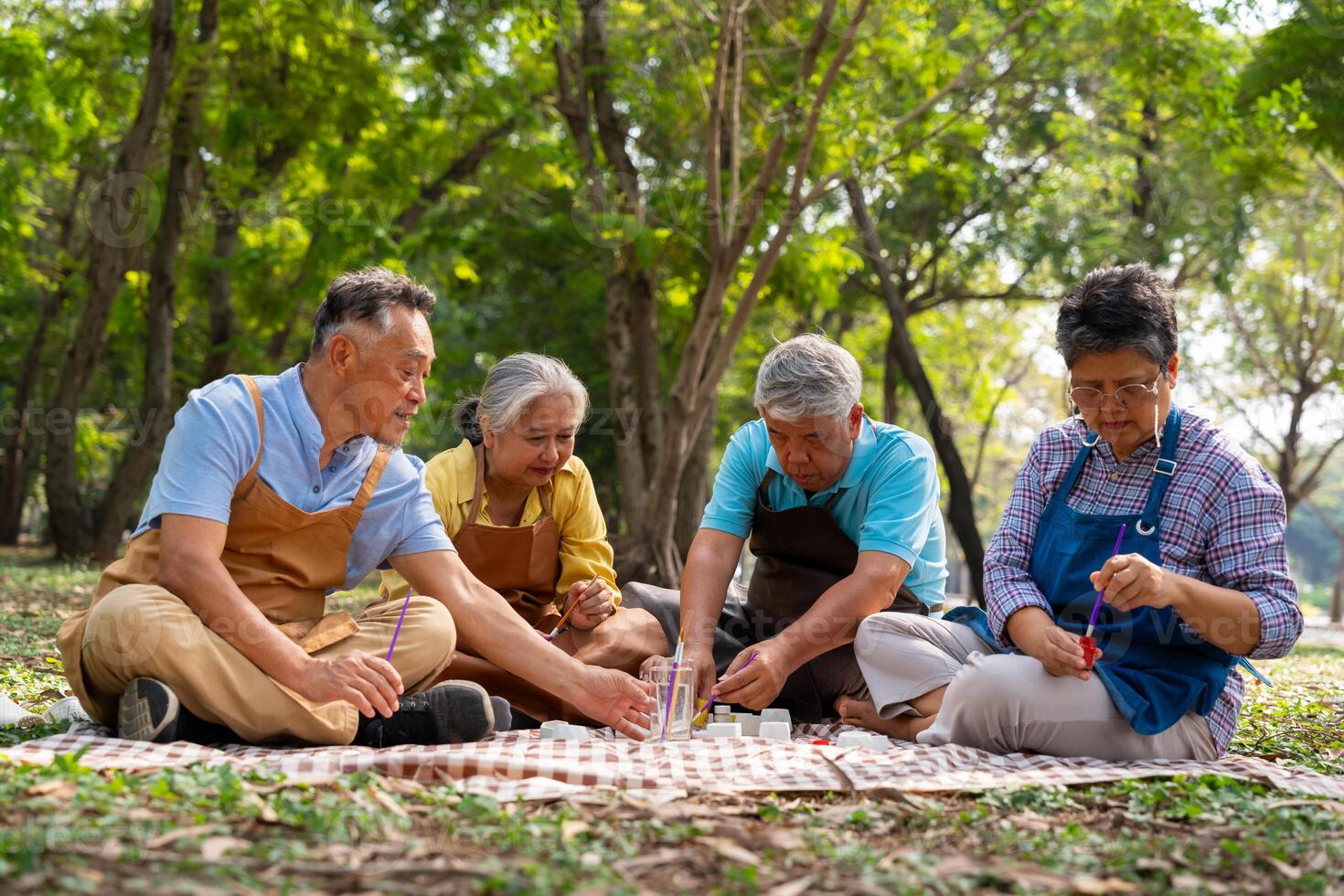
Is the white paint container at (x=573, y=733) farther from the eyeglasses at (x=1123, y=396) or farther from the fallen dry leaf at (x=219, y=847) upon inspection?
the eyeglasses at (x=1123, y=396)

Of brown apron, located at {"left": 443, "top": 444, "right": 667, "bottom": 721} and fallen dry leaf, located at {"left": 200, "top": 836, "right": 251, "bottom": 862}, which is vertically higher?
brown apron, located at {"left": 443, "top": 444, "right": 667, "bottom": 721}

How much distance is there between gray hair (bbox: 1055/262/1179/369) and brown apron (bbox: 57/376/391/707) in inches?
85.5

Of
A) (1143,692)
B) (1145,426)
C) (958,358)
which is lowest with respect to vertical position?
(1143,692)

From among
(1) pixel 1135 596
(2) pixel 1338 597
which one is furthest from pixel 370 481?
(2) pixel 1338 597

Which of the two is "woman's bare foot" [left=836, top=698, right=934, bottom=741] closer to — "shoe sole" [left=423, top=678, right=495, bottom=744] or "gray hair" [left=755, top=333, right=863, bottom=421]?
"gray hair" [left=755, top=333, right=863, bottom=421]

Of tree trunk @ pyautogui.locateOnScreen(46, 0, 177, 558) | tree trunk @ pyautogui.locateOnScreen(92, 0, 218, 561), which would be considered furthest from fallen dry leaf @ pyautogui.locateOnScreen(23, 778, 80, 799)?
tree trunk @ pyautogui.locateOnScreen(92, 0, 218, 561)

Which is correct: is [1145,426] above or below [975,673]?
above

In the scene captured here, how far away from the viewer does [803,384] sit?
436 cm

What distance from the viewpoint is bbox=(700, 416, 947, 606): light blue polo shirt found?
177 inches

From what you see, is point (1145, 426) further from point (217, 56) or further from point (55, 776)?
point (217, 56)

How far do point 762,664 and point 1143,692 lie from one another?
1.18m

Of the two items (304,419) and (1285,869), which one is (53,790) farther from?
(1285,869)

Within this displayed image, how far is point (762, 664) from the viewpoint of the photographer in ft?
13.8

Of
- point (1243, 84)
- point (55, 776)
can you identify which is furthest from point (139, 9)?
point (55, 776)
